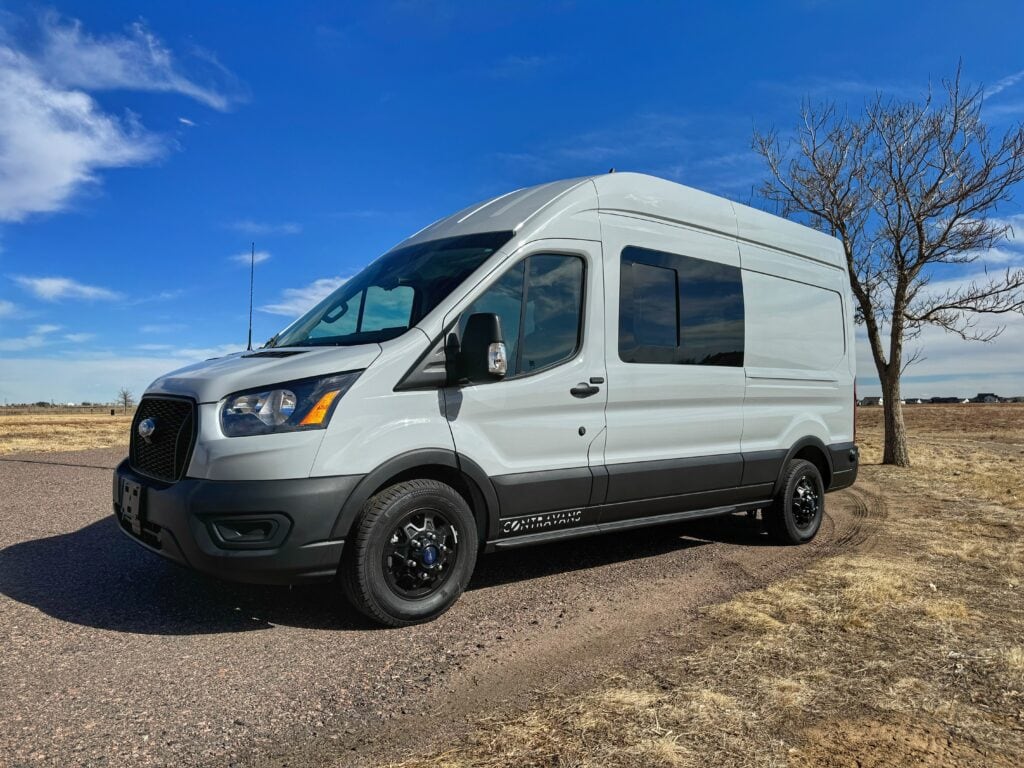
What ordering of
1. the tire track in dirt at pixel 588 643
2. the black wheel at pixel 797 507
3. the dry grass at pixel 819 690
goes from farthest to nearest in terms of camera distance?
the black wheel at pixel 797 507, the tire track in dirt at pixel 588 643, the dry grass at pixel 819 690

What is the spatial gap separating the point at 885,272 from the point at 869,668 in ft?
44.7

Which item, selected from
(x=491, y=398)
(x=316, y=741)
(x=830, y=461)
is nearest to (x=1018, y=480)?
(x=830, y=461)

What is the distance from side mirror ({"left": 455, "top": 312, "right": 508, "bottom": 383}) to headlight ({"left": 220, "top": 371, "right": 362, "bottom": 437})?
2.36 ft

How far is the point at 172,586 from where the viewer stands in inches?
192

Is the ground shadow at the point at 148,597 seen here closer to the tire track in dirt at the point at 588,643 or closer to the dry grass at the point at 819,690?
the tire track in dirt at the point at 588,643

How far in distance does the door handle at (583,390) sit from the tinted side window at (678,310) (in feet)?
1.22

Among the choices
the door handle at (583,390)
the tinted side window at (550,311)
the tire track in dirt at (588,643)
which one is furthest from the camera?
the door handle at (583,390)

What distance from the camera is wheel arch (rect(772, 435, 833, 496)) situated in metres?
6.70

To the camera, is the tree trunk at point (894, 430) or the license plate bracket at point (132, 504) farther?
the tree trunk at point (894, 430)

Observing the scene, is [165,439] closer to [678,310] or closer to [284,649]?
[284,649]

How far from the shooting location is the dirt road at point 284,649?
9.47 ft

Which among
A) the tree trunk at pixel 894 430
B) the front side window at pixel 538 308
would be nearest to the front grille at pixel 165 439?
the front side window at pixel 538 308

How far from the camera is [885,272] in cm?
1522

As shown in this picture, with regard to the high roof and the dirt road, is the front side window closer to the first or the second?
the high roof
